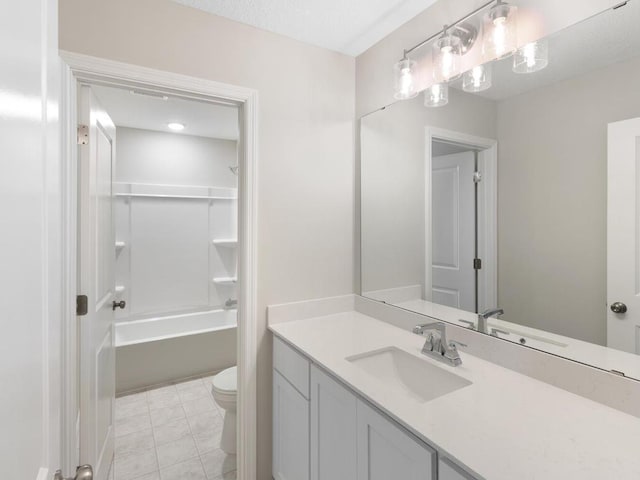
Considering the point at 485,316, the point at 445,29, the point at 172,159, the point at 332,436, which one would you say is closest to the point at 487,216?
the point at 485,316

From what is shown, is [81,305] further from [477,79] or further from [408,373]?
[477,79]

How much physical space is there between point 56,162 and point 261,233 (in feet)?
3.58

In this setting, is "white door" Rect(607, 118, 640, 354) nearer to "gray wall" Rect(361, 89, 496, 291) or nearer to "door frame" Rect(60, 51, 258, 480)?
"gray wall" Rect(361, 89, 496, 291)

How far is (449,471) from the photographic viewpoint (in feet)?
2.55

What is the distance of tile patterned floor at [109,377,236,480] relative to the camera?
74.3 inches

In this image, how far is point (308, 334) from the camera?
5.29ft

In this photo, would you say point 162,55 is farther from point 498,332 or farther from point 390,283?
point 498,332

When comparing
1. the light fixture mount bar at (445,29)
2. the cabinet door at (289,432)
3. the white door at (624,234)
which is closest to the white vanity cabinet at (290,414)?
the cabinet door at (289,432)

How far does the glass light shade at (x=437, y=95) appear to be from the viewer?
1497 millimetres

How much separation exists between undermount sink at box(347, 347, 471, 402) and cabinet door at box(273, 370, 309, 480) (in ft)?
1.05

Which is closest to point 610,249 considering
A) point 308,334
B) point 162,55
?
point 308,334

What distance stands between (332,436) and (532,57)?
5.13ft

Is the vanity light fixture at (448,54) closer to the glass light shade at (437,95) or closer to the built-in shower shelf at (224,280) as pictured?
the glass light shade at (437,95)

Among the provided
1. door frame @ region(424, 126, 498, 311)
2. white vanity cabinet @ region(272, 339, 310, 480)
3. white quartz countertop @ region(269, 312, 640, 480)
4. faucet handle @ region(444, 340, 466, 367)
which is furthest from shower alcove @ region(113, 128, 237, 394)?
door frame @ region(424, 126, 498, 311)
